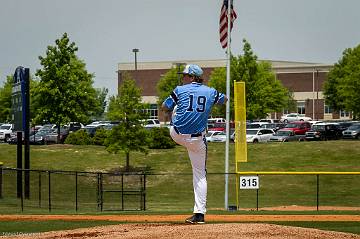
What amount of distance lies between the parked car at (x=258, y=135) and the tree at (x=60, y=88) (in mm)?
12923

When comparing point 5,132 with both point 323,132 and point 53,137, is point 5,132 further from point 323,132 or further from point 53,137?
point 323,132

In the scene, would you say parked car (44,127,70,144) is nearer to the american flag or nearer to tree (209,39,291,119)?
tree (209,39,291,119)

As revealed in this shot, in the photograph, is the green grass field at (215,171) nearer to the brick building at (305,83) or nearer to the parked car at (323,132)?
the parked car at (323,132)

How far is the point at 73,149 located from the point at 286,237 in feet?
143

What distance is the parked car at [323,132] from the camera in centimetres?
6644

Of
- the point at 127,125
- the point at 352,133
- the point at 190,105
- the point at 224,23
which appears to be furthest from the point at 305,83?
the point at 190,105

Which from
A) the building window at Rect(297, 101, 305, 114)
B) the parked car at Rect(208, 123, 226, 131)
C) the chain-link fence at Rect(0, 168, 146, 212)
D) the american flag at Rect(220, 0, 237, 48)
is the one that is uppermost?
the american flag at Rect(220, 0, 237, 48)

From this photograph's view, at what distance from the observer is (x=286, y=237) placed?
10.3 m

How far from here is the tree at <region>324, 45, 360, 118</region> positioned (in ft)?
240

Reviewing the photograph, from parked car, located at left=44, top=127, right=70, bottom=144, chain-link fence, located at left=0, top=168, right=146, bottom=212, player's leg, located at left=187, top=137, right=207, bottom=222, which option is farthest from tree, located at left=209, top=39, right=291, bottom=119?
player's leg, located at left=187, top=137, right=207, bottom=222

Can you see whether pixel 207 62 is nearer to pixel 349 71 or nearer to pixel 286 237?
pixel 349 71

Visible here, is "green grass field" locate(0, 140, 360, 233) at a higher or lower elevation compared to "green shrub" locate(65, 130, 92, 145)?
lower

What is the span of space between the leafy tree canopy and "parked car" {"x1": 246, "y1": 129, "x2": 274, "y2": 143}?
12923mm

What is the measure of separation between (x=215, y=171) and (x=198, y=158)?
34.9 m
